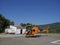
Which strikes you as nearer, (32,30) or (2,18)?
(32,30)

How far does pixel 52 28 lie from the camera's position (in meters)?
65.7

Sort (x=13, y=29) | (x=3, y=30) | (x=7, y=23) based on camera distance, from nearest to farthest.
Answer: (x=13, y=29) < (x=3, y=30) < (x=7, y=23)

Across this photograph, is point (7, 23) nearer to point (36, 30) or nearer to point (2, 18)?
point (2, 18)

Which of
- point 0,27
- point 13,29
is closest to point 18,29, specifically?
point 13,29

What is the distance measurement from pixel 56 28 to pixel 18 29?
48.9 feet

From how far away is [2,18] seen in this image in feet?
255

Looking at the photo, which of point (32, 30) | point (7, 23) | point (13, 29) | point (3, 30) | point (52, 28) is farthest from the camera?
point (7, 23)

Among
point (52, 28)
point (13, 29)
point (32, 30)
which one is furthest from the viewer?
point (13, 29)

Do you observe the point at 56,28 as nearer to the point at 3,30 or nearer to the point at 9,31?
the point at 9,31

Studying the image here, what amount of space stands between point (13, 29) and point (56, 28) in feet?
54.4

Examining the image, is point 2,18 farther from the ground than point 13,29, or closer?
farther from the ground

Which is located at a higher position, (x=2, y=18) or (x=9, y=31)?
(x=2, y=18)

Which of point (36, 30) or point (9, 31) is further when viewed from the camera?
point (9, 31)

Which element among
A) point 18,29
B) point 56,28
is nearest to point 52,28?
point 56,28
